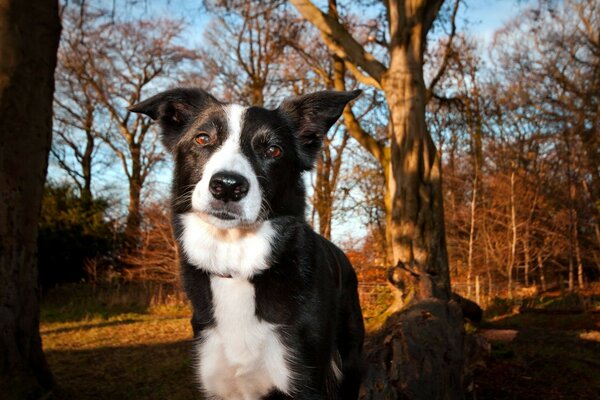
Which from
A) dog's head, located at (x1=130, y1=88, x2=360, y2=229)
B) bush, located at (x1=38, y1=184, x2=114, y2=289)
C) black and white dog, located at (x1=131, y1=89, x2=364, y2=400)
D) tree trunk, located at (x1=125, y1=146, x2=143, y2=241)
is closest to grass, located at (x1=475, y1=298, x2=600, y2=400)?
black and white dog, located at (x1=131, y1=89, x2=364, y2=400)

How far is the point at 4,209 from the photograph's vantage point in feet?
15.3

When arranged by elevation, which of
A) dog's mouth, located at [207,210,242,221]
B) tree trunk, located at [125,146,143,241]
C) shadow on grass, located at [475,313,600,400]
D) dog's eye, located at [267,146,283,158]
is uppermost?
tree trunk, located at [125,146,143,241]

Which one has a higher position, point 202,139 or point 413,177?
point 413,177

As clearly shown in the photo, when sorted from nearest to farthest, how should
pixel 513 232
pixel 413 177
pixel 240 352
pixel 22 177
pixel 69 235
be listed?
pixel 240 352, pixel 22 177, pixel 413 177, pixel 513 232, pixel 69 235

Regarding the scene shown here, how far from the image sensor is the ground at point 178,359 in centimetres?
550

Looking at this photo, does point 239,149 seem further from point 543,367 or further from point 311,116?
point 543,367

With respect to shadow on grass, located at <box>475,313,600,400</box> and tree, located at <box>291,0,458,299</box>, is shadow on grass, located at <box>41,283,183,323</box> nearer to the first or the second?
tree, located at <box>291,0,458,299</box>

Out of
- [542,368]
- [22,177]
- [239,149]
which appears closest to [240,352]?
[239,149]

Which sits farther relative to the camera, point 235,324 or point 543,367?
point 543,367

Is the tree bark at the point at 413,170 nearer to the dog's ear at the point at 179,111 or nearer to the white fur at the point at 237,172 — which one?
the dog's ear at the point at 179,111

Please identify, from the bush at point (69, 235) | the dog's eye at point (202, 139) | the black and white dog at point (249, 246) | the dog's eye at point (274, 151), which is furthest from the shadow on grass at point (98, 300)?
the dog's eye at point (274, 151)

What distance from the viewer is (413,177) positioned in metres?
8.62

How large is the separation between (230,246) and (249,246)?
121mm

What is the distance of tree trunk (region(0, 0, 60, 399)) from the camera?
462 centimetres
